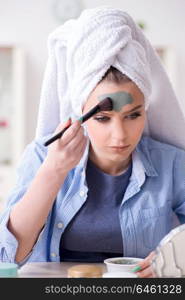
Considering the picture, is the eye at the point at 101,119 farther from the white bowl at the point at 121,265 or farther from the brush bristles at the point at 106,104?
the white bowl at the point at 121,265

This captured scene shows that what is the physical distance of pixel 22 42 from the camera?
98.9 inches

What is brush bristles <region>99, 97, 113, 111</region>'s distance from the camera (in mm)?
650

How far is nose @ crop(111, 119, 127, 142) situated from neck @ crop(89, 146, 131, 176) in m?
0.12

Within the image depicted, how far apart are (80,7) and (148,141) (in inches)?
67.7

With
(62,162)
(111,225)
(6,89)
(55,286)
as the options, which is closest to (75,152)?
(62,162)

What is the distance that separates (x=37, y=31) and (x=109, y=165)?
1.83 m

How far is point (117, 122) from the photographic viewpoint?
2.19 feet

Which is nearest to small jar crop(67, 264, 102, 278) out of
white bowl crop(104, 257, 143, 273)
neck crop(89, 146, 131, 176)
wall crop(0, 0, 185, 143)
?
white bowl crop(104, 257, 143, 273)

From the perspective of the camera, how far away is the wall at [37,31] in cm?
232

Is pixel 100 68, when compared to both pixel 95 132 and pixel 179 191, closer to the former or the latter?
pixel 95 132

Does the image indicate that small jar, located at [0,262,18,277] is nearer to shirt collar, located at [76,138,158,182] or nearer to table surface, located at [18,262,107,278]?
table surface, located at [18,262,107,278]

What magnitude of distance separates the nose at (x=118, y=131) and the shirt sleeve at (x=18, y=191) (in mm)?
167

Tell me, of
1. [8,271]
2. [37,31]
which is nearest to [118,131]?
[8,271]

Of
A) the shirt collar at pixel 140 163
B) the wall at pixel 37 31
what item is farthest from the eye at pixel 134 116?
the wall at pixel 37 31
